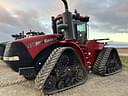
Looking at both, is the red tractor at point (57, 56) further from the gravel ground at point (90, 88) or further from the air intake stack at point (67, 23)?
the gravel ground at point (90, 88)

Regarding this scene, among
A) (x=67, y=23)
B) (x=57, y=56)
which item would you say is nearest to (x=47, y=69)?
(x=57, y=56)

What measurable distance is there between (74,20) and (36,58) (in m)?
2.55

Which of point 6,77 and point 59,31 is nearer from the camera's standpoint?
point 59,31

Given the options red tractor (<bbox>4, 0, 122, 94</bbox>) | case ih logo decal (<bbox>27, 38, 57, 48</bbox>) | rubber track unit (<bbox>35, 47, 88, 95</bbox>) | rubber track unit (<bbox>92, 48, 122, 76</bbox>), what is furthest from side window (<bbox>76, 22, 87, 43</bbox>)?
rubber track unit (<bbox>35, 47, 88, 95</bbox>)

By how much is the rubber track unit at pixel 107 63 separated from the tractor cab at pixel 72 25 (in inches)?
48.4

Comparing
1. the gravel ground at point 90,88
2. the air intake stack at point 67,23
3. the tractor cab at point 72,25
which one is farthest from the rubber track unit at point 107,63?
the air intake stack at point 67,23

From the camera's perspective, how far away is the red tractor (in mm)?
8703

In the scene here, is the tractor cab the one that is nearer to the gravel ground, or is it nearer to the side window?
the side window

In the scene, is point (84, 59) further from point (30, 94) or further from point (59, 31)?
point (30, 94)

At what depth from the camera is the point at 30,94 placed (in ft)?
28.1

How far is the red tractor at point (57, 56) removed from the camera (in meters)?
8.70

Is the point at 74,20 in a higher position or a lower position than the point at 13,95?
higher

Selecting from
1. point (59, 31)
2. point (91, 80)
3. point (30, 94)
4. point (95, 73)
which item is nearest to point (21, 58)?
point (30, 94)

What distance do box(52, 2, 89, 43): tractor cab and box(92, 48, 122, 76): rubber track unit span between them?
1.23m
